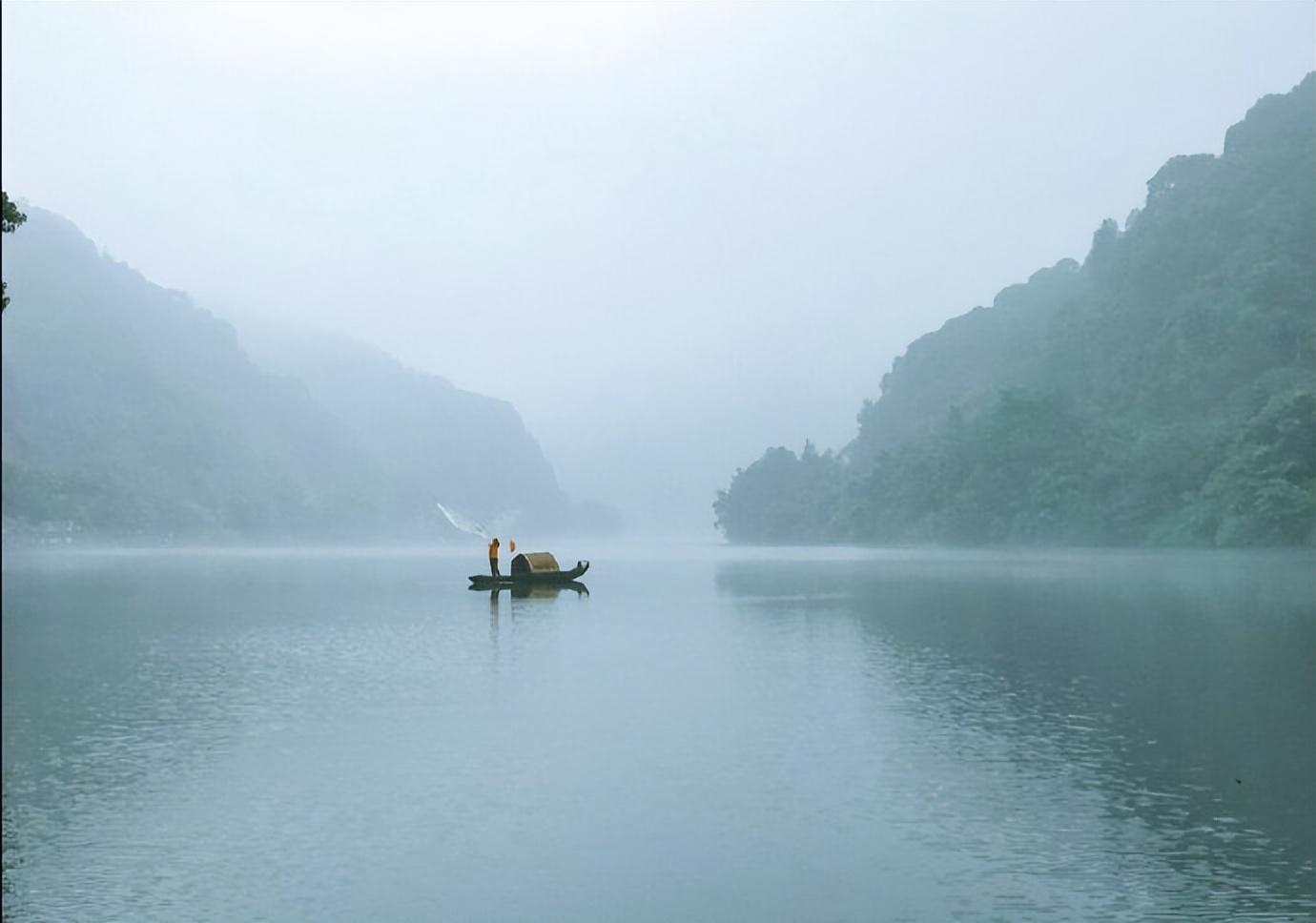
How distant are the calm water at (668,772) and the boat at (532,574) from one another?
35.1m

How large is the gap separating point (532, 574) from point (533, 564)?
305 cm

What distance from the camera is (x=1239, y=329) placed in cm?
15250

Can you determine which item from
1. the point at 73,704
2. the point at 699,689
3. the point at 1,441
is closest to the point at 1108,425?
the point at 699,689

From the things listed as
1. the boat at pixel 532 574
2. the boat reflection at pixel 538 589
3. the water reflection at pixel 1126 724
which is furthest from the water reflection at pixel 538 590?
the water reflection at pixel 1126 724

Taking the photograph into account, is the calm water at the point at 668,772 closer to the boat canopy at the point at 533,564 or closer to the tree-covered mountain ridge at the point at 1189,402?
the boat canopy at the point at 533,564

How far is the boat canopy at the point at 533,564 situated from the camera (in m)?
99.2

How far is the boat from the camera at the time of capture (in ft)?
308

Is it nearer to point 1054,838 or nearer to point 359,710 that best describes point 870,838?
point 1054,838

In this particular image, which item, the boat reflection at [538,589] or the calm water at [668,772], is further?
the boat reflection at [538,589]

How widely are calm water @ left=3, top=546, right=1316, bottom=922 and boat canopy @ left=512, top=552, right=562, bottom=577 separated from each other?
40.8 metres

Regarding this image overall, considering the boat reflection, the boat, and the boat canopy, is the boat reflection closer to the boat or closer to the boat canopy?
the boat

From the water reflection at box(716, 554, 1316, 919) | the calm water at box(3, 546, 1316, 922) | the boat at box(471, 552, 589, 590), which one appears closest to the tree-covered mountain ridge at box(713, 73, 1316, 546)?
the water reflection at box(716, 554, 1316, 919)

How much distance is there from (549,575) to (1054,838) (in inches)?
3158

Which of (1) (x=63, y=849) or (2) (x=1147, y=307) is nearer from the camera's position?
(1) (x=63, y=849)
